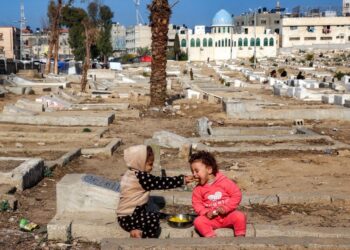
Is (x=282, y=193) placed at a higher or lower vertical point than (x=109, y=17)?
lower

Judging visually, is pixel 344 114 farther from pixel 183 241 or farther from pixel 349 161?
pixel 183 241

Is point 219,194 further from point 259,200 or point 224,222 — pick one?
point 259,200

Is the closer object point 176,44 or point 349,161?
point 349,161

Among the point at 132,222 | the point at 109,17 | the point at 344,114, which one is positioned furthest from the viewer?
the point at 109,17

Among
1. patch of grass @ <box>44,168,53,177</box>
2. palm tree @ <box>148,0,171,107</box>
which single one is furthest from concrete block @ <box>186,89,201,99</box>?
patch of grass @ <box>44,168,53,177</box>

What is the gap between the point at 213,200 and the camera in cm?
500

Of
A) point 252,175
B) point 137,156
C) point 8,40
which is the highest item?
point 8,40

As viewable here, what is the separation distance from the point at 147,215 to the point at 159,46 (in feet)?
48.5

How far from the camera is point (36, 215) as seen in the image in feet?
20.8

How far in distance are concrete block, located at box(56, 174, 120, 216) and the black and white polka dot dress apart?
0.53 m

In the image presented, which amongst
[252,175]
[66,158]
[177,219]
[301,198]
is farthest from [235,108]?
[177,219]

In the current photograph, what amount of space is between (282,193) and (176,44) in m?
75.7

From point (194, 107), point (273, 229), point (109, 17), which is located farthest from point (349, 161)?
point (109, 17)

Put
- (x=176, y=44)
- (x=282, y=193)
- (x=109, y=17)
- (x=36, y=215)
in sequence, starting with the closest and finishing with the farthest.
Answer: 1. (x=36, y=215)
2. (x=282, y=193)
3. (x=109, y=17)
4. (x=176, y=44)
